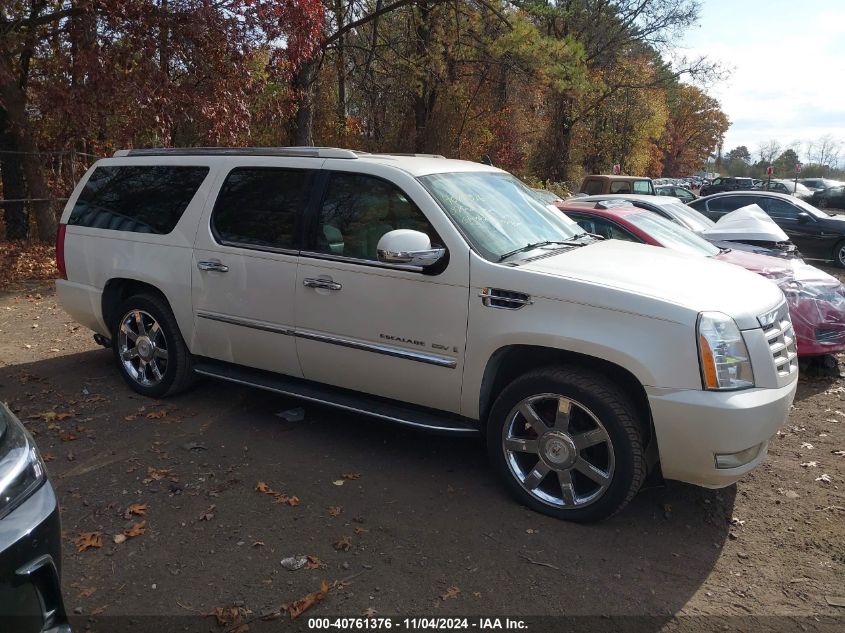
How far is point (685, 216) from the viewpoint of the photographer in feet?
32.6

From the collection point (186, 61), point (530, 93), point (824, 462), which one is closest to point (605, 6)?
point (530, 93)

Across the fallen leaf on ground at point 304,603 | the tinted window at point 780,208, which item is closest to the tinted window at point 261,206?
the fallen leaf on ground at point 304,603

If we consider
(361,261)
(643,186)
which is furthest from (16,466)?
(643,186)

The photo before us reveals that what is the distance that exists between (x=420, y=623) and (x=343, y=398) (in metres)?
1.79

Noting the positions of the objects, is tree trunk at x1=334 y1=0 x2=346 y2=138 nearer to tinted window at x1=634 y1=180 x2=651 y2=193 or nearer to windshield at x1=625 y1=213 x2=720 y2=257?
windshield at x1=625 y1=213 x2=720 y2=257

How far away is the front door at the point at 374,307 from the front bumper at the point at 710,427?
1.16 meters

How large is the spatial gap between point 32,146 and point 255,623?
11.9 metres

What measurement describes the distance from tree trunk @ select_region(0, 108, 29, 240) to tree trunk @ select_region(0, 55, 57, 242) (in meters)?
0.23

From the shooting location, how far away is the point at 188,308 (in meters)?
5.12

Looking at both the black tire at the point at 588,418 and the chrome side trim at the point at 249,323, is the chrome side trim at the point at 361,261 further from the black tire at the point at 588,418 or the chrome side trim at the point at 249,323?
the black tire at the point at 588,418

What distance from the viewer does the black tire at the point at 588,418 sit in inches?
139

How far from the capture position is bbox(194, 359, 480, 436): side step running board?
4074 millimetres

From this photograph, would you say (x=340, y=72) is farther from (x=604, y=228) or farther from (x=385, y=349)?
(x=385, y=349)

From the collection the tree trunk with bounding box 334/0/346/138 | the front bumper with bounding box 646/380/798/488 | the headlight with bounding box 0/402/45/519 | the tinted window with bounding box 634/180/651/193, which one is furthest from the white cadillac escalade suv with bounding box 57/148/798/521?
the tinted window with bounding box 634/180/651/193
